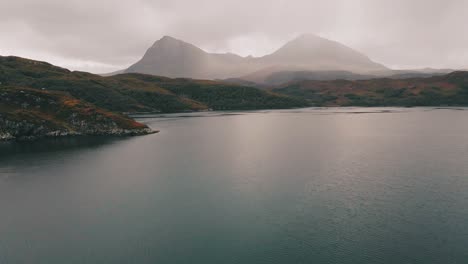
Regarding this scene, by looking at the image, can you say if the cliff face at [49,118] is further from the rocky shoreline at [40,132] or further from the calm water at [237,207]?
the calm water at [237,207]

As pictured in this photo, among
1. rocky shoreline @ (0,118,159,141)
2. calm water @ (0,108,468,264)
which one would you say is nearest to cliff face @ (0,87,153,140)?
rocky shoreline @ (0,118,159,141)

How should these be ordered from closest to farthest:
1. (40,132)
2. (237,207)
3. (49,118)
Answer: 1. (237,207)
2. (40,132)
3. (49,118)

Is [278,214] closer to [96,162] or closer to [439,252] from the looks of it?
[439,252]

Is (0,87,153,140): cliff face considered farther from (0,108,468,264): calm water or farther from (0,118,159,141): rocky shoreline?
(0,108,468,264): calm water

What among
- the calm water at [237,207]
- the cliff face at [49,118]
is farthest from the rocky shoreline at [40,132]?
the calm water at [237,207]

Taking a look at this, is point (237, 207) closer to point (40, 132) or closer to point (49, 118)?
point (40, 132)

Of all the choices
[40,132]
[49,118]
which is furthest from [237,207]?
[49,118]
